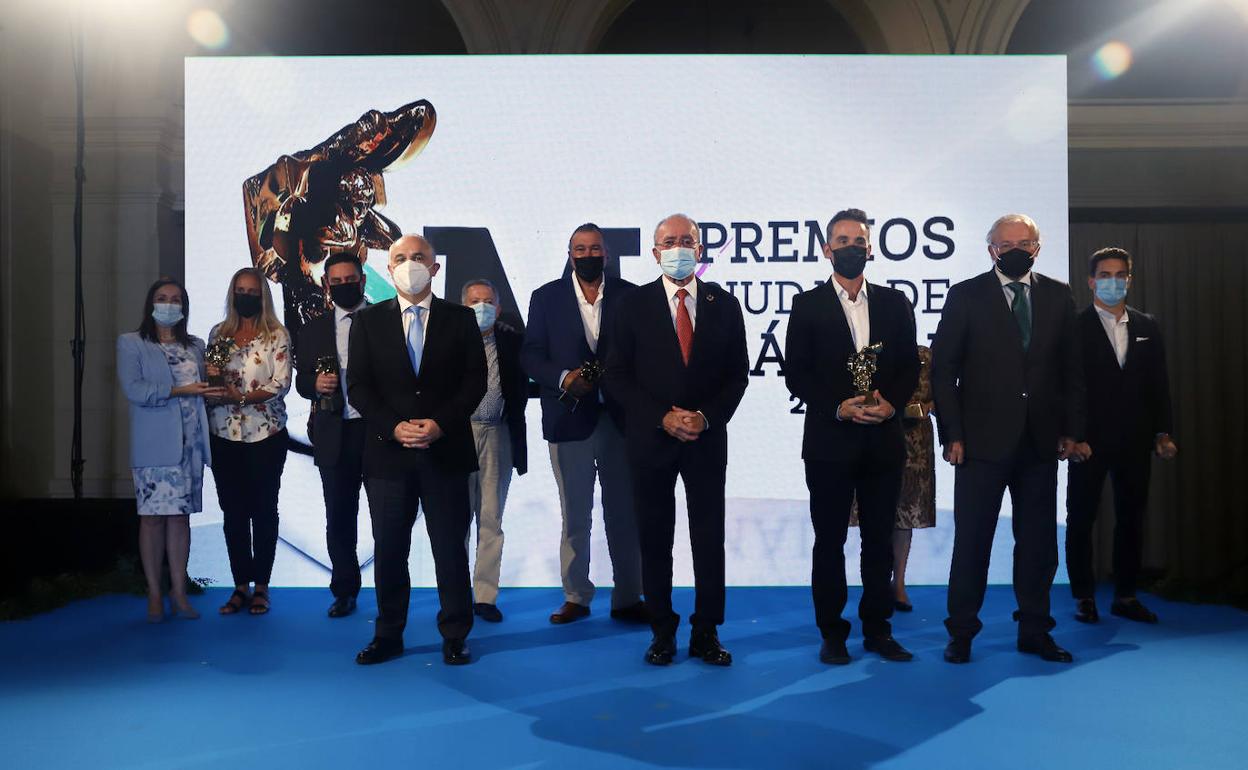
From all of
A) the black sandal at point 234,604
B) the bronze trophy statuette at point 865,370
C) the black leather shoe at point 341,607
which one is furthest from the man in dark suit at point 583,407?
the black sandal at point 234,604

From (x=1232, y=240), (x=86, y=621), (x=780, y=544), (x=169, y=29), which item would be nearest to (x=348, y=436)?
(x=86, y=621)

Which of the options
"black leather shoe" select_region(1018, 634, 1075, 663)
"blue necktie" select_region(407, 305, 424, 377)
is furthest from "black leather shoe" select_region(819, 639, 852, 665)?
"blue necktie" select_region(407, 305, 424, 377)

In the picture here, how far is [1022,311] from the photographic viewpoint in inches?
151

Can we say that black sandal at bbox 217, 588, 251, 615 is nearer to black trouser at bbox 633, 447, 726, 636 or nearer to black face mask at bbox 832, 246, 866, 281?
black trouser at bbox 633, 447, 726, 636

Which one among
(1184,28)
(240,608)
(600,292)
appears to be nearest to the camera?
(600,292)

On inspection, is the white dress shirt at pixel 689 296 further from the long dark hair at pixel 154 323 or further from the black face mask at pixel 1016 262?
the long dark hair at pixel 154 323

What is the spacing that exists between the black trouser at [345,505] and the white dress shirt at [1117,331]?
3.21 m

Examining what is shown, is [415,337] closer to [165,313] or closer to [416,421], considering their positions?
[416,421]

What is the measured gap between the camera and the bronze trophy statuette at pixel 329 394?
15.3ft

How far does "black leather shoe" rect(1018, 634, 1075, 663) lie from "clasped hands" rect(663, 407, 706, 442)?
1.45m

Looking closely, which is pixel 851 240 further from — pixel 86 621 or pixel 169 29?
pixel 169 29

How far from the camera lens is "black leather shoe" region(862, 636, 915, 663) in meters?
3.84

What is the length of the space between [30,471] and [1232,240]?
281 inches

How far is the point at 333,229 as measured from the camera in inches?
216
